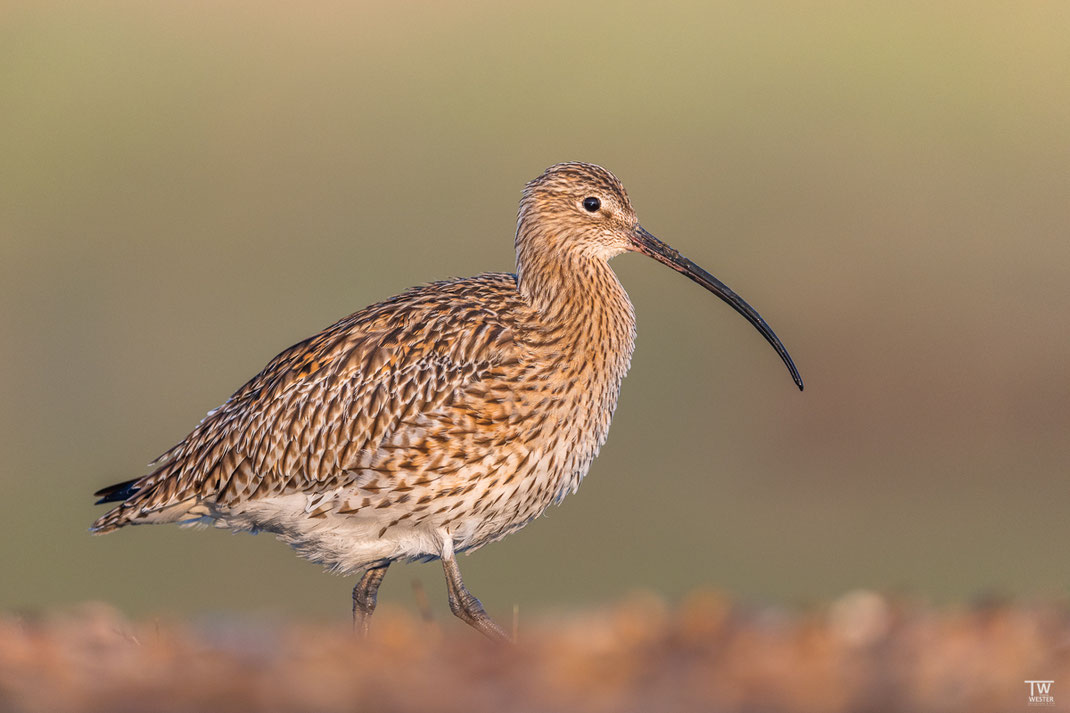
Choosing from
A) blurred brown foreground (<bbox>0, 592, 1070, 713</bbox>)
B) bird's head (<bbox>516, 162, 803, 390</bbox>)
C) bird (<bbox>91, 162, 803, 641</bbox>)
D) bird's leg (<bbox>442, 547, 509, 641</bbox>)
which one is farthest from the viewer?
bird's head (<bbox>516, 162, 803, 390</bbox>)

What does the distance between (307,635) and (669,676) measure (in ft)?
7.68

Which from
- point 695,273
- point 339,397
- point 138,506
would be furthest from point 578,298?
point 138,506

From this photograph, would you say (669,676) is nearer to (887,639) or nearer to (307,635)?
(887,639)

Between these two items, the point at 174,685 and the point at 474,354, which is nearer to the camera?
the point at 174,685

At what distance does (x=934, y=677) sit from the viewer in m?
6.71

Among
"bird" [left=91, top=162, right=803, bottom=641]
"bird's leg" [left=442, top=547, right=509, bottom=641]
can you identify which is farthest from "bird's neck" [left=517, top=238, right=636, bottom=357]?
"bird's leg" [left=442, top=547, right=509, bottom=641]

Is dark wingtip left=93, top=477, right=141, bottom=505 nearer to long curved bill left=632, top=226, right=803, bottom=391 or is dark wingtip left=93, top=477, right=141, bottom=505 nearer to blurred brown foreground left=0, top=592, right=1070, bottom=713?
blurred brown foreground left=0, top=592, right=1070, bottom=713

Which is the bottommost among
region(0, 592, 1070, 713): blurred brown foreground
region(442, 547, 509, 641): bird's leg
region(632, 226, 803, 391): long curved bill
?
region(0, 592, 1070, 713): blurred brown foreground

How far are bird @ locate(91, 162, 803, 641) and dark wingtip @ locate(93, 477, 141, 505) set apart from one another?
0.07ft

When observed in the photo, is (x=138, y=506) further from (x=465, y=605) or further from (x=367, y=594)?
(x=465, y=605)

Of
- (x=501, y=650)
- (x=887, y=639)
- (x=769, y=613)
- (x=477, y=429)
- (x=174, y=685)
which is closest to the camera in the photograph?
(x=174, y=685)

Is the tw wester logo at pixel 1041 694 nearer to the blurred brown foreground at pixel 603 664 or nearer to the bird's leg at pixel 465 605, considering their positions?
the blurred brown foreground at pixel 603 664

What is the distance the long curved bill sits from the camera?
34.7 ft

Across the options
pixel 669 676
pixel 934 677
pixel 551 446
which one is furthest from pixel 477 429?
pixel 934 677
